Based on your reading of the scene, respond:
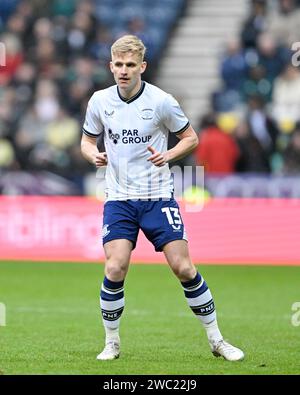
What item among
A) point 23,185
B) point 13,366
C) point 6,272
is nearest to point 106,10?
point 23,185

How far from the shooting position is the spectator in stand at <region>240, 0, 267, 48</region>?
21.9 meters

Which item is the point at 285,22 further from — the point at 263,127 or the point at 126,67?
the point at 126,67

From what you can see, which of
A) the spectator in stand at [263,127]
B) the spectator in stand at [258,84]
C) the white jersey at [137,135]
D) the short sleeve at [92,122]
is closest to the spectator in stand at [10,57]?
the spectator in stand at [258,84]

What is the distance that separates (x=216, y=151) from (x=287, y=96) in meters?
1.86

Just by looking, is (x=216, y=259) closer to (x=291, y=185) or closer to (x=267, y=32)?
(x=291, y=185)

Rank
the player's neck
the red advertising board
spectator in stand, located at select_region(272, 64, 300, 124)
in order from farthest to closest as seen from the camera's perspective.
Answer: spectator in stand, located at select_region(272, 64, 300, 124) → the red advertising board → the player's neck

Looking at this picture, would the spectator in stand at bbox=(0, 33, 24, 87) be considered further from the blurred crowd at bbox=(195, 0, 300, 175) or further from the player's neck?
the player's neck

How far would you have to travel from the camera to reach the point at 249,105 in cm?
2025

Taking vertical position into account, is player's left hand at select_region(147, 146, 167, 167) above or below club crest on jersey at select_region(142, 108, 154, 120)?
below

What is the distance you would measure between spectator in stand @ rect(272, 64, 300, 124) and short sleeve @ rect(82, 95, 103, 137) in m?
11.5

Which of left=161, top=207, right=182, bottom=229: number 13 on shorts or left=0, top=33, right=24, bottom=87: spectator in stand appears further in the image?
left=0, top=33, right=24, bottom=87: spectator in stand

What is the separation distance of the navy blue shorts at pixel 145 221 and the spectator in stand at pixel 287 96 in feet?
38.6

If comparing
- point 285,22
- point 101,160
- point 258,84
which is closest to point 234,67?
point 258,84

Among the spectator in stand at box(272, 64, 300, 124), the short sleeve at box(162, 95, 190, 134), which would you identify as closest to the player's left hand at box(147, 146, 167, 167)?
the short sleeve at box(162, 95, 190, 134)
